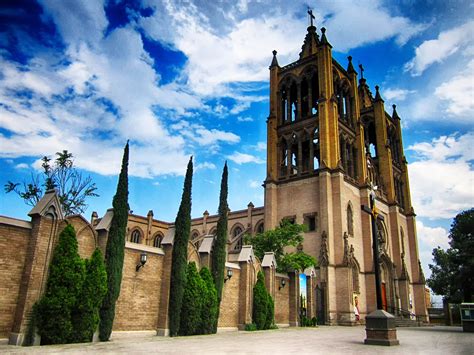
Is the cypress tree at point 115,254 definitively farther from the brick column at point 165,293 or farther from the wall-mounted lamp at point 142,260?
the brick column at point 165,293

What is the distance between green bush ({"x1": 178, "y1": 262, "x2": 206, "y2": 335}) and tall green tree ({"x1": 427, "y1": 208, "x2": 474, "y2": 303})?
31.9 meters

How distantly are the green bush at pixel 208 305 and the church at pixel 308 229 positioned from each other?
844 millimetres

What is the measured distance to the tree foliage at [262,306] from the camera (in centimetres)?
2073

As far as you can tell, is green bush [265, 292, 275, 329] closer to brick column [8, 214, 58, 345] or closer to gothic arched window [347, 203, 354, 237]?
brick column [8, 214, 58, 345]

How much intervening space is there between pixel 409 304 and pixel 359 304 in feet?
31.0

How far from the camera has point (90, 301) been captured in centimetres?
1248

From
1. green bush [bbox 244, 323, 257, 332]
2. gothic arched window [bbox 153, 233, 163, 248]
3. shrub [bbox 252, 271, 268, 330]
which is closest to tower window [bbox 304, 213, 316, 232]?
shrub [bbox 252, 271, 268, 330]

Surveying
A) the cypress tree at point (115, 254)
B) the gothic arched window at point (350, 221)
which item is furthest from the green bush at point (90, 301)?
the gothic arched window at point (350, 221)

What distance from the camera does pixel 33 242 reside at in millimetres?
A: 11586

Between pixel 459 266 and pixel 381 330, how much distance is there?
116 ft

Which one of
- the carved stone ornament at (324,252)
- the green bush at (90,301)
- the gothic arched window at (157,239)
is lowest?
the green bush at (90,301)

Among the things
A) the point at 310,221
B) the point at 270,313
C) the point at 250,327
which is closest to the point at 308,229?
the point at 310,221

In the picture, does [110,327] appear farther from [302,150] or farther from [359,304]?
[302,150]

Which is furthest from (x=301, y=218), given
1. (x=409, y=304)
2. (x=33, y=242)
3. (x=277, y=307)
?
(x=33, y=242)
